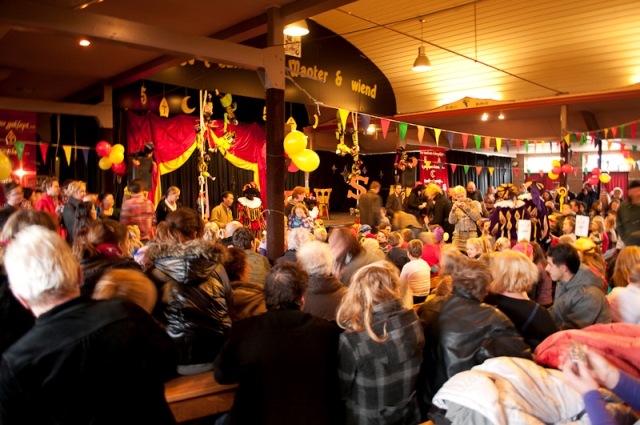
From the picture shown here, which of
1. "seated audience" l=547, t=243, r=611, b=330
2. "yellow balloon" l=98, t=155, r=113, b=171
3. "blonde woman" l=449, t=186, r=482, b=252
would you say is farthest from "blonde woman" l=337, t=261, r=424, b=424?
"yellow balloon" l=98, t=155, r=113, b=171

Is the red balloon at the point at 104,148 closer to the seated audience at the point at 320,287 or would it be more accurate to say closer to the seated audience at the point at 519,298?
the seated audience at the point at 320,287

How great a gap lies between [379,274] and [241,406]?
2.51ft

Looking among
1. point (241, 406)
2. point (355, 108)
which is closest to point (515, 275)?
point (241, 406)

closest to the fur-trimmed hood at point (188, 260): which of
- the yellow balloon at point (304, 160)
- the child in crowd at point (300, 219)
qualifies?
the yellow balloon at point (304, 160)

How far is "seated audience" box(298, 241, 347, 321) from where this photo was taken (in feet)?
8.98

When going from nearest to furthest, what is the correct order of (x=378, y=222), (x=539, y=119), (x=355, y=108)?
1. (x=378, y=222)
2. (x=355, y=108)
3. (x=539, y=119)

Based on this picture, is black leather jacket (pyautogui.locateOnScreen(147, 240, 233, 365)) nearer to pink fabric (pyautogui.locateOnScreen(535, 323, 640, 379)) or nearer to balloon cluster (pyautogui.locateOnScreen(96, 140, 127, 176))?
pink fabric (pyautogui.locateOnScreen(535, 323, 640, 379))

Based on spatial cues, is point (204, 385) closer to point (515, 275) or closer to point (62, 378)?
point (62, 378)

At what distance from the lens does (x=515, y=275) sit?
2580 millimetres

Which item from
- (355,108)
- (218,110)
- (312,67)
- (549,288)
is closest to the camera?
(549,288)

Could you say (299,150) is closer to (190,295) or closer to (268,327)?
(190,295)

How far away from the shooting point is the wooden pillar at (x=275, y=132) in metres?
5.94

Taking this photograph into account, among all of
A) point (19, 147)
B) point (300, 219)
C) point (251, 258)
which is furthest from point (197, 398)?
point (19, 147)

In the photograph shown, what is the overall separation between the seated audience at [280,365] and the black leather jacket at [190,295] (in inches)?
18.3
